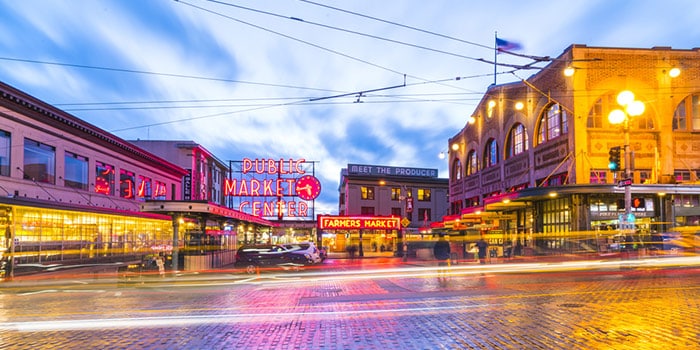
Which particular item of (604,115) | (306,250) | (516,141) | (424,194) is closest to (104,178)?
(306,250)

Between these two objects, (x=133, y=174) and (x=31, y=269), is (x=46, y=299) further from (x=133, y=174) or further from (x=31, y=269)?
(x=133, y=174)

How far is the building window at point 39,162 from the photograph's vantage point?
24.0 m

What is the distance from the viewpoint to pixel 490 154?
45406 mm

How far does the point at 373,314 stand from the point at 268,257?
18.9 meters

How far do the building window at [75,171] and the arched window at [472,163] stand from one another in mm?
32862

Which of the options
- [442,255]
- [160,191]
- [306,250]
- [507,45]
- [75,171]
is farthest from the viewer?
[160,191]

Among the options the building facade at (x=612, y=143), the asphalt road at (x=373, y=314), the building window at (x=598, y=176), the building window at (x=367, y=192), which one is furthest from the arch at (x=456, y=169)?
the asphalt road at (x=373, y=314)

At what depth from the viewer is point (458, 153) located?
181ft

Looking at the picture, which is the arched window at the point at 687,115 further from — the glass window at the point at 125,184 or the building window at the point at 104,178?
the glass window at the point at 125,184

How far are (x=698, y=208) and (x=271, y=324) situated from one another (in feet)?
94.3

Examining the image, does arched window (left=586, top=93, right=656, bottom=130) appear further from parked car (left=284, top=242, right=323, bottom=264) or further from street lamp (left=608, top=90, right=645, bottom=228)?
parked car (left=284, top=242, right=323, bottom=264)

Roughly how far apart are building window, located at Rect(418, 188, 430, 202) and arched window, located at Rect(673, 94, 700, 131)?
44406mm

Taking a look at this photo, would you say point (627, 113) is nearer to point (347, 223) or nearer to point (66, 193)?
point (347, 223)

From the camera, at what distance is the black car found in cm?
2881
